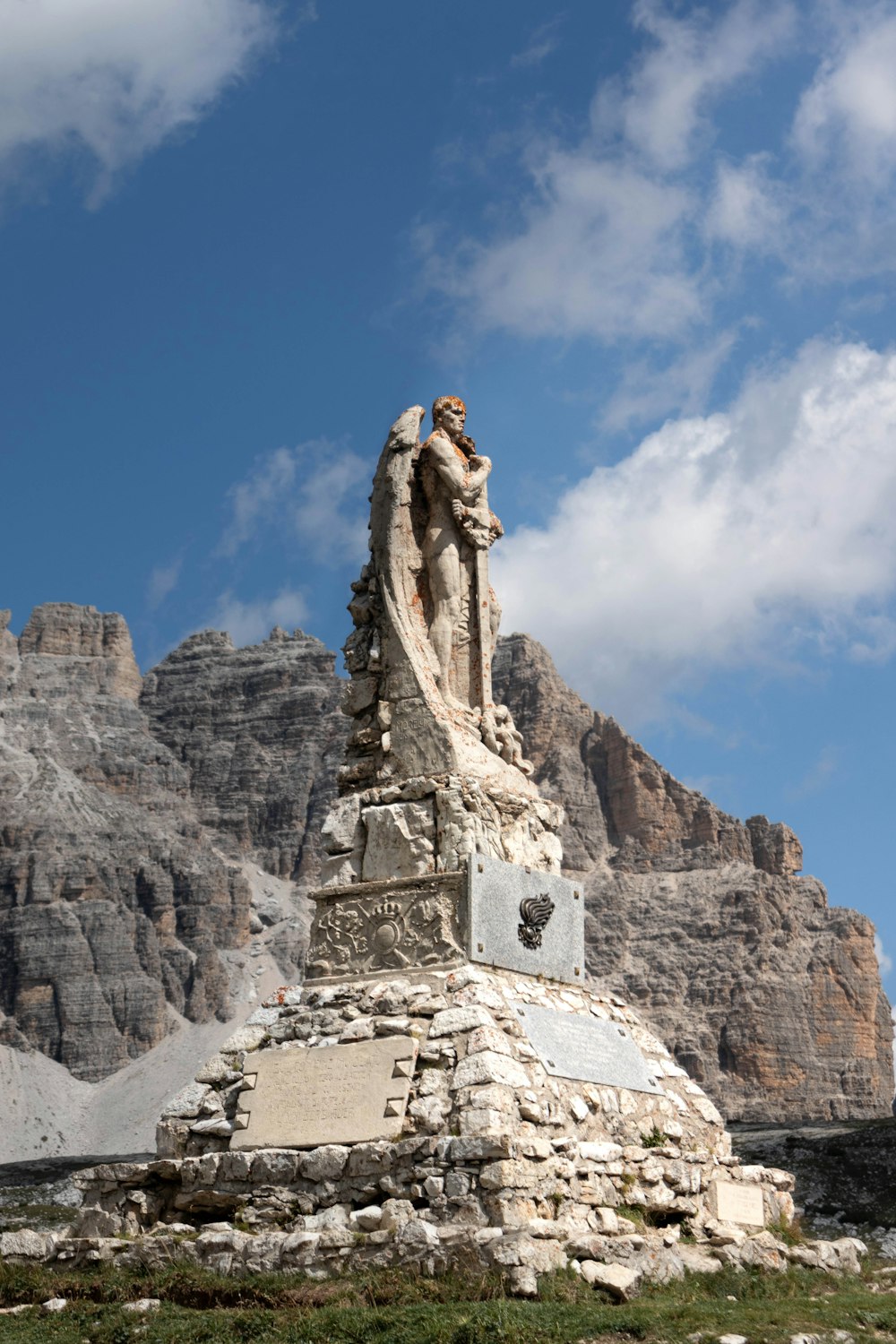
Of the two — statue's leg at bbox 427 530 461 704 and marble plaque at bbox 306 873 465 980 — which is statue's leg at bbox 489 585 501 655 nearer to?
statue's leg at bbox 427 530 461 704

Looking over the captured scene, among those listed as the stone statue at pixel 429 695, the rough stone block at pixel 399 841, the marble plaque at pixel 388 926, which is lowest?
the marble plaque at pixel 388 926

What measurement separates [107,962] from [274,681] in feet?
178

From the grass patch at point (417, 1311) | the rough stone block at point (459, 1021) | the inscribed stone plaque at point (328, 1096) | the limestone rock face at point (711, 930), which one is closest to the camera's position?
the grass patch at point (417, 1311)

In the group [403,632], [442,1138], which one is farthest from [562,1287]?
[403,632]

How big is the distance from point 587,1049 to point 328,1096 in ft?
8.65

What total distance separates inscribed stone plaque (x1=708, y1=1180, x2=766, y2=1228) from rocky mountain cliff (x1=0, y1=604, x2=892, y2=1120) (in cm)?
12440

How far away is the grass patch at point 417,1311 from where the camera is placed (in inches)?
451

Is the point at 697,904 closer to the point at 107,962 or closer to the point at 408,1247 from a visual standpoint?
the point at 107,962

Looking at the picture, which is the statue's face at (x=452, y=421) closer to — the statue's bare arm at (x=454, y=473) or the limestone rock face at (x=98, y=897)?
the statue's bare arm at (x=454, y=473)

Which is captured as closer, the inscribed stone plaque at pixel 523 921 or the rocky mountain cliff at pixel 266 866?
the inscribed stone plaque at pixel 523 921

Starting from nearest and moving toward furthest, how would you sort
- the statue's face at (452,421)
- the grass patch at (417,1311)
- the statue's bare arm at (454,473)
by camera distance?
the grass patch at (417,1311) → the statue's bare arm at (454,473) → the statue's face at (452,421)

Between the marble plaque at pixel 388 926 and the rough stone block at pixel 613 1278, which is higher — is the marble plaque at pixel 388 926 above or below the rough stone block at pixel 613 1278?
above

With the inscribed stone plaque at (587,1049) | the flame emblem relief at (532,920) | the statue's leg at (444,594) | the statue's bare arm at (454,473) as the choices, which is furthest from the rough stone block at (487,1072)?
the statue's bare arm at (454,473)

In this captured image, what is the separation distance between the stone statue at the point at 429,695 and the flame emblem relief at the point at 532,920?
0.50 m
